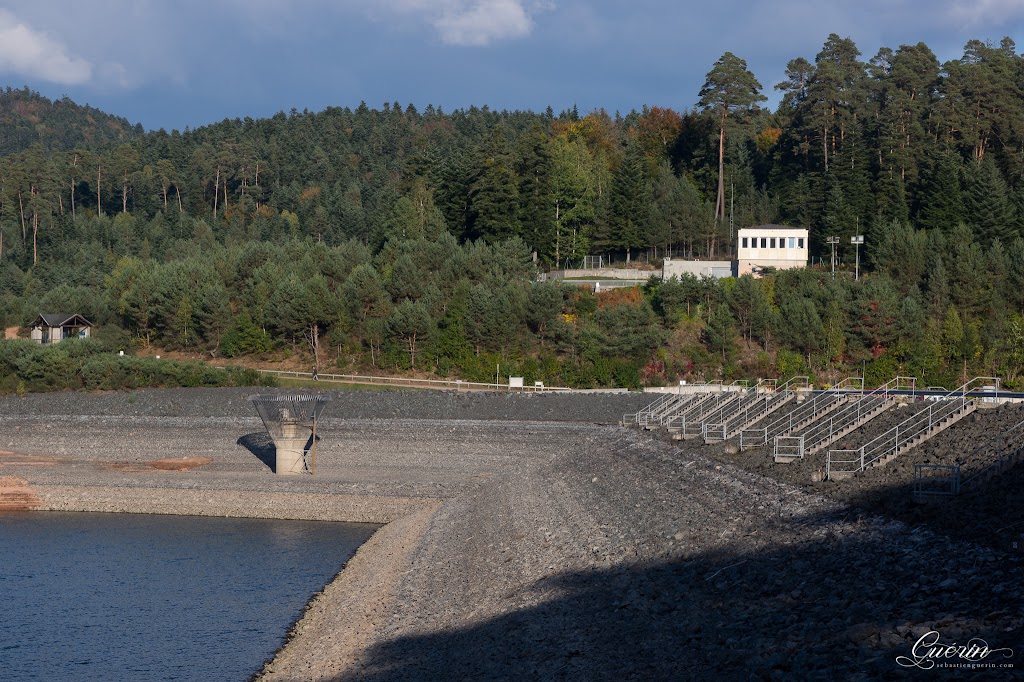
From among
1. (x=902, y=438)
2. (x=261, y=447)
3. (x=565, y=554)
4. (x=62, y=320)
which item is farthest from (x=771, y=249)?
(x=565, y=554)

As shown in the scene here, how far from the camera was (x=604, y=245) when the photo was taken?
81.4 m

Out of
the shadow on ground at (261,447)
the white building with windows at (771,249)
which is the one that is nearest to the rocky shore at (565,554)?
→ the shadow on ground at (261,447)

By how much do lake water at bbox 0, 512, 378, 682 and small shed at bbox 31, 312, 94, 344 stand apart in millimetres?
40092

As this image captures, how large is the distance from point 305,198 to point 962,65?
67.7 meters

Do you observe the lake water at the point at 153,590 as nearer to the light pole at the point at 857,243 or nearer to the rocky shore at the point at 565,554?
the rocky shore at the point at 565,554

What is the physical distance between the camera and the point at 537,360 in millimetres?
61125

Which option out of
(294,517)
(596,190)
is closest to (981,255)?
(596,190)

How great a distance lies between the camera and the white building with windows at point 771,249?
6981 cm

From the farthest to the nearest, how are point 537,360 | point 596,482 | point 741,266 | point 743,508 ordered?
1. point 741,266
2. point 537,360
3. point 596,482
4. point 743,508

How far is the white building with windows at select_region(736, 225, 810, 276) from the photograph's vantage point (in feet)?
229

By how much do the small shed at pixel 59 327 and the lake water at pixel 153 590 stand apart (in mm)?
40092

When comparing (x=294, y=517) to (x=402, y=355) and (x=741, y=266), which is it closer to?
(x=402, y=355)

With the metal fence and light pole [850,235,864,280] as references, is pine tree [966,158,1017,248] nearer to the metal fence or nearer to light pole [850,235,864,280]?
light pole [850,235,864,280]

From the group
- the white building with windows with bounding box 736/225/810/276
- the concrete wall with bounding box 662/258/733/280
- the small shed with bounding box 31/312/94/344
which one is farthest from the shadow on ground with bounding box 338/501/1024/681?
the small shed with bounding box 31/312/94/344
